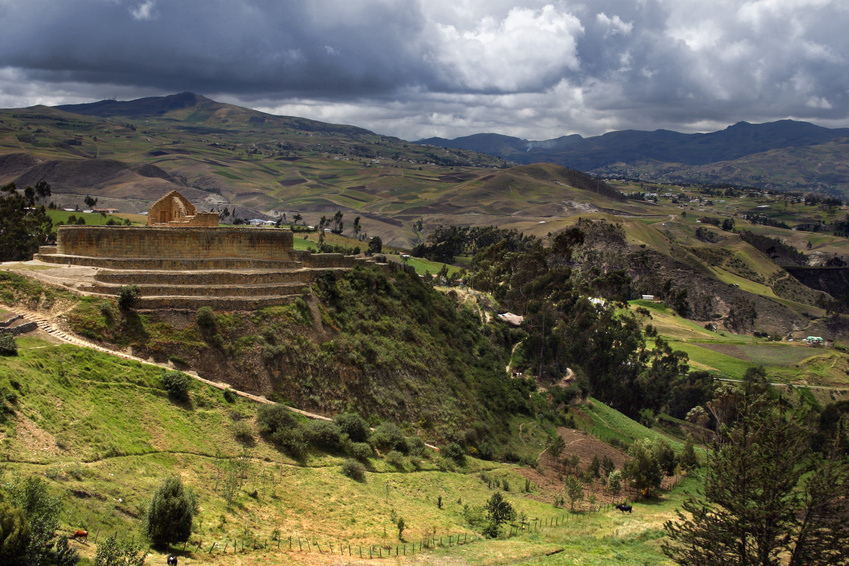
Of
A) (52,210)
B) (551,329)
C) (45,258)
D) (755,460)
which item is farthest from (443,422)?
(52,210)

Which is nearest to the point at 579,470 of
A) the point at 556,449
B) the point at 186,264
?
the point at 556,449

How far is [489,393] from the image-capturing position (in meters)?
44.3

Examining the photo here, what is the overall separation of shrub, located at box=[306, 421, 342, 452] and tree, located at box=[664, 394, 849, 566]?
1394 cm

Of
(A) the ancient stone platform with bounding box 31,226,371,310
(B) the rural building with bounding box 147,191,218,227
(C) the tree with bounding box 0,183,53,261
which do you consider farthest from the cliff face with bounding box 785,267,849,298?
(C) the tree with bounding box 0,183,53,261

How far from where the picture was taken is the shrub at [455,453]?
32250mm

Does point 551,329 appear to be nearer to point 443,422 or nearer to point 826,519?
point 443,422

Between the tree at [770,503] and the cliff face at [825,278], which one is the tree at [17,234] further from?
the cliff face at [825,278]

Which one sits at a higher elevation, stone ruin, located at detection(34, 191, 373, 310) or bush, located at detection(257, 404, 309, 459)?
stone ruin, located at detection(34, 191, 373, 310)

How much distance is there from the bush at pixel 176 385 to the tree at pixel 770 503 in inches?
743

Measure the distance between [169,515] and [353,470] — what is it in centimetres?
1051

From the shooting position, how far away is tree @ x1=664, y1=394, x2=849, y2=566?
1814cm

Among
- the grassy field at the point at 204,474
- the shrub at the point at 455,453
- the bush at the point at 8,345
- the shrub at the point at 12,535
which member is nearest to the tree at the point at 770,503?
the grassy field at the point at 204,474

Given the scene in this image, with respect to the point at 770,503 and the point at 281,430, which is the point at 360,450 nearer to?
the point at 281,430

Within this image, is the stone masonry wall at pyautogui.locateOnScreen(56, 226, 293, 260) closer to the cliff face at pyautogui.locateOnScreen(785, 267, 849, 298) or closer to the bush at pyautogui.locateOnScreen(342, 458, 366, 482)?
the bush at pyautogui.locateOnScreen(342, 458, 366, 482)
